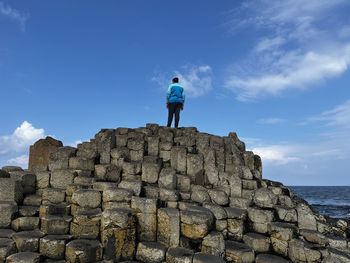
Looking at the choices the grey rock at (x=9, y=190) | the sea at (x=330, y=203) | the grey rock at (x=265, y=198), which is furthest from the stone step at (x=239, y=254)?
the sea at (x=330, y=203)

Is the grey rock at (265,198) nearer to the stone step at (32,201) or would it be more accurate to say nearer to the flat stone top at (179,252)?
the flat stone top at (179,252)

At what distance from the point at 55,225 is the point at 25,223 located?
1106mm

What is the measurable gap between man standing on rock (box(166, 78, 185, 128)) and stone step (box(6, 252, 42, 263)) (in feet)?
28.7

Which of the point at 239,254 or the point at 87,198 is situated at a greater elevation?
the point at 87,198

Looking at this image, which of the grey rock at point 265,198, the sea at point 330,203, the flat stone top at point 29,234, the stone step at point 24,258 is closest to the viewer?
the stone step at point 24,258

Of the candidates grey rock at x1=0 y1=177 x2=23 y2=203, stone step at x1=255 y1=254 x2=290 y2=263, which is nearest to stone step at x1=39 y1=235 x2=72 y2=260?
grey rock at x1=0 y1=177 x2=23 y2=203

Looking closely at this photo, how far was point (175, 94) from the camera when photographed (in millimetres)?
14828

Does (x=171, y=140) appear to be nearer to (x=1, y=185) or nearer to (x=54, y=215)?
(x=54, y=215)

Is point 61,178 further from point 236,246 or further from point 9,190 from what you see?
point 236,246

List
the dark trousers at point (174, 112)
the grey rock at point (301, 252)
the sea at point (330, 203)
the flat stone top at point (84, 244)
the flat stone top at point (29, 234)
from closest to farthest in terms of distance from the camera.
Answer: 1. the flat stone top at point (84, 244)
2. the flat stone top at point (29, 234)
3. the grey rock at point (301, 252)
4. the dark trousers at point (174, 112)
5. the sea at point (330, 203)

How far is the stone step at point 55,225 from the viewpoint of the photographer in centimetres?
942

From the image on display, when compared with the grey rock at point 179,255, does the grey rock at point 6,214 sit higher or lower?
higher

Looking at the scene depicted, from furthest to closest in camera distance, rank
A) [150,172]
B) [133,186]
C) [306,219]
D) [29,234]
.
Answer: [150,172] → [306,219] → [133,186] → [29,234]

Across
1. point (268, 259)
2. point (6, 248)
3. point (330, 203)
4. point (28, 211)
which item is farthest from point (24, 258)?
point (330, 203)
